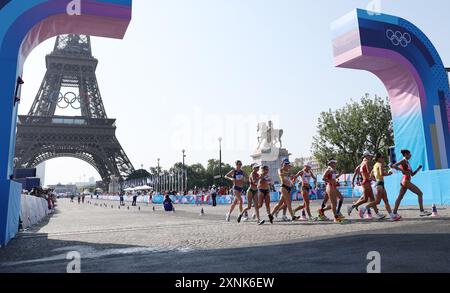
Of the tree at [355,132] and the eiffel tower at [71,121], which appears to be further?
the eiffel tower at [71,121]

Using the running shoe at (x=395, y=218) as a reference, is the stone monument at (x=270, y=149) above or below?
above

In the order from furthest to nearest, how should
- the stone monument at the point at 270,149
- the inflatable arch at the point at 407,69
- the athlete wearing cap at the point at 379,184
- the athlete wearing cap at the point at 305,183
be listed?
the stone monument at the point at 270,149 < the inflatable arch at the point at 407,69 < the athlete wearing cap at the point at 305,183 < the athlete wearing cap at the point at 379,184

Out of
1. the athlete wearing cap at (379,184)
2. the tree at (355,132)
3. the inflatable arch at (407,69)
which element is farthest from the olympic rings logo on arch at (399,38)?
the tree at (355,132)

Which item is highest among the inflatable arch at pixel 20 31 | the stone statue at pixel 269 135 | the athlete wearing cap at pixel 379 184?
the stone statue at pixel 269 135

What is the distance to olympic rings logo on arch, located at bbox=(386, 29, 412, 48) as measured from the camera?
1496cm

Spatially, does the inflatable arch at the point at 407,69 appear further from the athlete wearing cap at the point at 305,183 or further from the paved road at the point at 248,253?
the paved road at the point at 248,253

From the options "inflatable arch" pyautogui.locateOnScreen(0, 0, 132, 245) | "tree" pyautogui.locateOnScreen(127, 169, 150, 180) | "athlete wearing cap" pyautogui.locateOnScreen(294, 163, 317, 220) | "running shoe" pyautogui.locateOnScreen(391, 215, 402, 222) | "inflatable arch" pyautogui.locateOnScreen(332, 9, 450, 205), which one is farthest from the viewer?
"tree" pyautogui.locateOnScreen(127, 169, 150, 180)

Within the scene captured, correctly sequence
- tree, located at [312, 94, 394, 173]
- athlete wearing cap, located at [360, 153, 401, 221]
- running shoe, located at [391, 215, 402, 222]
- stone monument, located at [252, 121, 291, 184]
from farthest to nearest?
1. stone monument, located at [252, 121, 291, 184]
2. tree, located at [312, 94, 394, 173]
3. athlete wearing cap, located at [360, 153, 401, 221]
4. running shoe, located at [391, 215, 402, 222]

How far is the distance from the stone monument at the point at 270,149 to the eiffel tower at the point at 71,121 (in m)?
25.7

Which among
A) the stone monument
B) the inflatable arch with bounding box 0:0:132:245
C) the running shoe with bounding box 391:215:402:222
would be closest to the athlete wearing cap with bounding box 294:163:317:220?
the running shoe with bounding box 391:215:402:222

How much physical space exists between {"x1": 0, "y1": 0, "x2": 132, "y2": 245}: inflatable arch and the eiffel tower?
6045cm

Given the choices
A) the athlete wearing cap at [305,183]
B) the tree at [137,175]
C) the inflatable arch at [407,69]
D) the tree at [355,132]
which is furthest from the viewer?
the tree at [137,175]

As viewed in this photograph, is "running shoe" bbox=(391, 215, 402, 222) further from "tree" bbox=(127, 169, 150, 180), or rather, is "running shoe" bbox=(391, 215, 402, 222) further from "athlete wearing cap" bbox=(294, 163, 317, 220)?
"tree" bbox=(127, 169, 150, 180)

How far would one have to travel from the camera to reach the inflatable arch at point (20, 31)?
296 inches
